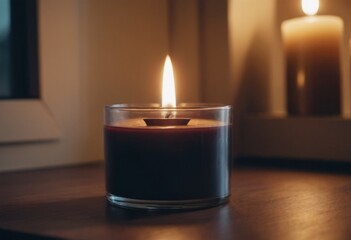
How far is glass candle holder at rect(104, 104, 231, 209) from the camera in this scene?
41 centimetres

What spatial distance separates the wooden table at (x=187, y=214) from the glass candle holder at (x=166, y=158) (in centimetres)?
1

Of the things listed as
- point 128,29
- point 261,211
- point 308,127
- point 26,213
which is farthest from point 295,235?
point 128,29

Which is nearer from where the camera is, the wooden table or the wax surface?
the wooden table

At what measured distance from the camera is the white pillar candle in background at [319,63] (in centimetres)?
71

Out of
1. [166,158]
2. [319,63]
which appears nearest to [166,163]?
[166,158]

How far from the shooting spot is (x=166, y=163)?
0.40m

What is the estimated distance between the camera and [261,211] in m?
0.41

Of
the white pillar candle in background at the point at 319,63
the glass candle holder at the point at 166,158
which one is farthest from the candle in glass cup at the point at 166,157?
the white pillar candle in background at the point at 319,63

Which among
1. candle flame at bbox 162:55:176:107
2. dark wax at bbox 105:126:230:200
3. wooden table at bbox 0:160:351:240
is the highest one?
candle flame at bbox 162:55:176:107

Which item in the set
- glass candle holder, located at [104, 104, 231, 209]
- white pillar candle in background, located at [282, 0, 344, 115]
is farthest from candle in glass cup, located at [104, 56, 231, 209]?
white pillar candle in background, located at [282, 0, 344, 115]

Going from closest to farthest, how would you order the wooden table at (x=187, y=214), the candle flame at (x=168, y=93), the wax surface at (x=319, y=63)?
the wooden table at (x=187, y=214) → the candle flame at (x=168, y=93) → the wax surface at (x=319, y=63)

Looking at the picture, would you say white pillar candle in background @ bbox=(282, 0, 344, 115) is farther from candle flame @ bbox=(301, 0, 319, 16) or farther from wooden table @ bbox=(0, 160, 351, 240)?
wooden table @ bbox=(0, 160, 351, 240)

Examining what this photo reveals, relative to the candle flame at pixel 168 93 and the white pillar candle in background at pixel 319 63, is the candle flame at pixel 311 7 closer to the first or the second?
the white pillar candle in background at pixel 319 63

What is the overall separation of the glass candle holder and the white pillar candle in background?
315 mm
